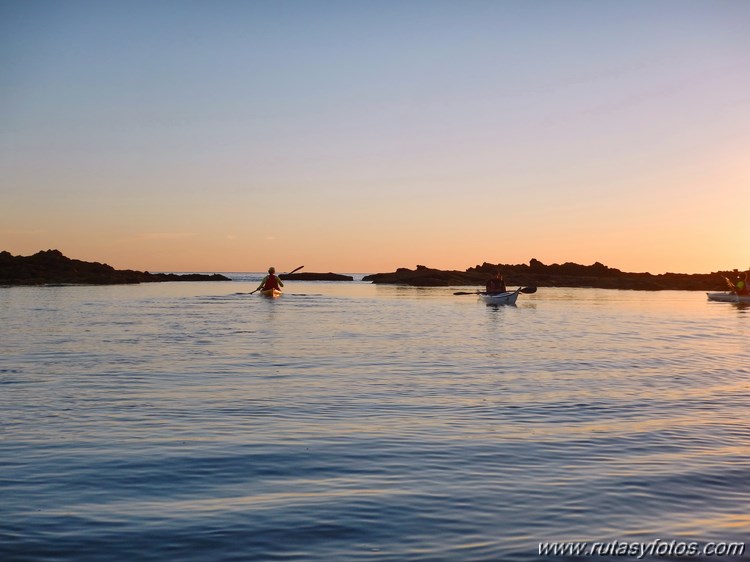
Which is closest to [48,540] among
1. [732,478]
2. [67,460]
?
[67,460]

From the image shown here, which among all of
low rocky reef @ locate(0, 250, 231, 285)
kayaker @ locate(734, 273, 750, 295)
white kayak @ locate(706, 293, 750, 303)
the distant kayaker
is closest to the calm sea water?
the distant kayaker

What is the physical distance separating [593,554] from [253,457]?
5605 millimetres

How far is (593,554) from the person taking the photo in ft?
23.5

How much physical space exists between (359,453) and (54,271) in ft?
364

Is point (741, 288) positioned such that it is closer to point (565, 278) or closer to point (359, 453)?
point (565, 278)

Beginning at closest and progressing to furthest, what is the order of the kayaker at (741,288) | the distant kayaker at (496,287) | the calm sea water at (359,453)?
1. the calm sea water at (359,453)
2. the distant kayaker at (496,287)
3. the kayaker at (741,288)

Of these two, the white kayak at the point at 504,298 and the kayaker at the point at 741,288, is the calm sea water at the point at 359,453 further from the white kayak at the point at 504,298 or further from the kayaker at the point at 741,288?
the kayaker at the point at 741,288

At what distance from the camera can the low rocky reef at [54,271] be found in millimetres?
104125

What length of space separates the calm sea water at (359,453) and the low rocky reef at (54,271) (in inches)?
3445

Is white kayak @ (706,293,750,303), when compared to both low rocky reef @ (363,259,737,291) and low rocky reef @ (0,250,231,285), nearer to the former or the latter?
low rocky reef @ (363,259,737,291)

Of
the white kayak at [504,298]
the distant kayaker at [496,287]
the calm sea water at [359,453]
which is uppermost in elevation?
the distant kayaker at [496,287]

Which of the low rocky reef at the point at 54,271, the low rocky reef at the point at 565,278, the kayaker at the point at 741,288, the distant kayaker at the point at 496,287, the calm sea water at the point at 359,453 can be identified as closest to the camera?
the calm sea water at the point at 359,453

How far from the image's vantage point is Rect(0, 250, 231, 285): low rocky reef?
104125 mm

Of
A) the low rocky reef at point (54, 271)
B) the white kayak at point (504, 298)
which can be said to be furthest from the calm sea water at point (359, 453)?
the low rocky reef at point (54, 271)
